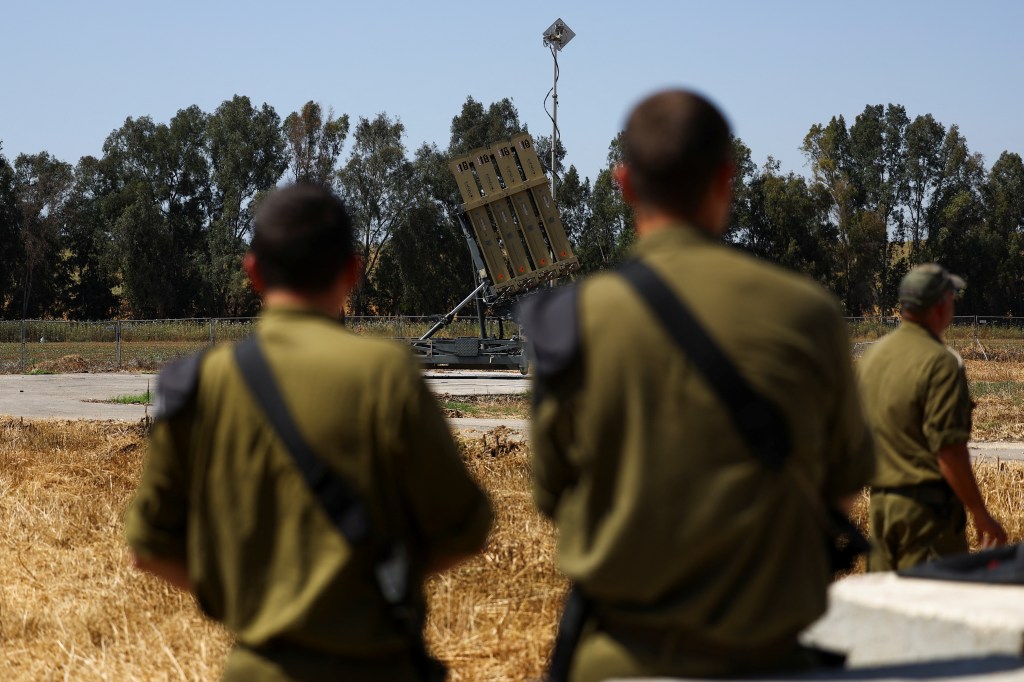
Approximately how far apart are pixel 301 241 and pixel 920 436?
10.1 feet

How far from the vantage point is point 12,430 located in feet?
42.8

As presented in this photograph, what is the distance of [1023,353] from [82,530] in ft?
121

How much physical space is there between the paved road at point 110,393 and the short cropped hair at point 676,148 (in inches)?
463

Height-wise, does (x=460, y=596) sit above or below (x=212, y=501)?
below

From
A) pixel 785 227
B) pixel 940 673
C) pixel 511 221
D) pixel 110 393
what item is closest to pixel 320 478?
pixel 940 673

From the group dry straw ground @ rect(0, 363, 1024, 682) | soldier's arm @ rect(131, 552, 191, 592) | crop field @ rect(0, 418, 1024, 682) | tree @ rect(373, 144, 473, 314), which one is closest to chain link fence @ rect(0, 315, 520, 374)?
tree @ rect(373, 144, 473, 314)

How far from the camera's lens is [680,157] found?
6.89 ft

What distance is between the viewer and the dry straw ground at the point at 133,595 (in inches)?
205

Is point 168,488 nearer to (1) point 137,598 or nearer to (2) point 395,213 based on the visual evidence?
(1) point 137,598

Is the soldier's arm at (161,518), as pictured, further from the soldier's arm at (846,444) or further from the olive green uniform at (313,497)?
the soldier's arm at (846,444)

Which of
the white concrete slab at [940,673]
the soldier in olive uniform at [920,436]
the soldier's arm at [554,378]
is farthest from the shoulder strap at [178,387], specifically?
the soldier in olive uniform at [920,436]

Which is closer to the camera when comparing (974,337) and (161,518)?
(161,518)

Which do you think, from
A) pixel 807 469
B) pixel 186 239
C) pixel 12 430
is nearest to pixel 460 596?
pixel 807 469

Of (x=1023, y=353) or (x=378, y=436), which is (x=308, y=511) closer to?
(x=378, y=436)
